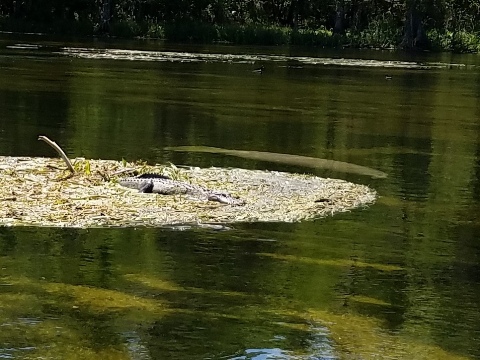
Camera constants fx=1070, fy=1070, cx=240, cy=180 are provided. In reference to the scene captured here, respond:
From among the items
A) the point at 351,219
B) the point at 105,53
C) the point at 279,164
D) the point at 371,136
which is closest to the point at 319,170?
the point at 279,164

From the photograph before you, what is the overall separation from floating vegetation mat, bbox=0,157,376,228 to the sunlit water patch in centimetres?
2985

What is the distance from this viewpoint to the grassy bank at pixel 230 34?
227 ft

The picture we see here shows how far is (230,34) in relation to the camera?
69.1m

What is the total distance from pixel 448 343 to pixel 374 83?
30.0m

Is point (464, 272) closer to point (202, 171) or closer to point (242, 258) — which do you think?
point (242, 258)

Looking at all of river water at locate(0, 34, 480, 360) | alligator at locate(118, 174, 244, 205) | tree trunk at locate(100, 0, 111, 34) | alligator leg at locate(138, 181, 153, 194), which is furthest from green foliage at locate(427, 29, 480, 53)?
A: alligator leg at locate(138, 181, 153, 194)

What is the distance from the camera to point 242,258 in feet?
31.2

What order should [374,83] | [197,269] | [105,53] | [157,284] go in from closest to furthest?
[157,284], [197,269], [374,83], [105,53]

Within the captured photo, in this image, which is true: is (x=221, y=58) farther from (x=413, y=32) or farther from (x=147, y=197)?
(x=147, y=197)

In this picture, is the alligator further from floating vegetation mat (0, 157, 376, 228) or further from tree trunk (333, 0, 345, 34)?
tree trunk (333, 0, 345, 34)

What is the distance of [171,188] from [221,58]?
118 ft

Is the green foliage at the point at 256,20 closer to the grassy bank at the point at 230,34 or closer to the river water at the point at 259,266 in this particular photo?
the grassy bank at the point at 230,34

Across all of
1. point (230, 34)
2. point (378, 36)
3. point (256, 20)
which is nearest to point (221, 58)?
point (230, 34)

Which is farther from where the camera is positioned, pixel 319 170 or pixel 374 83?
pixel 374 83
